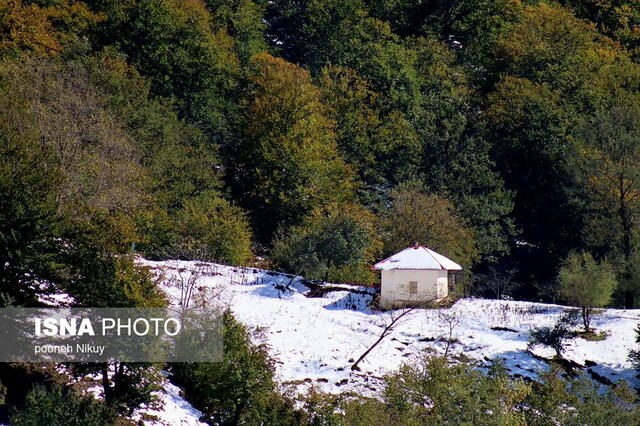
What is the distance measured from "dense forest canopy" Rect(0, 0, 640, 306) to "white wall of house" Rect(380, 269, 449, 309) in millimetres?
3272

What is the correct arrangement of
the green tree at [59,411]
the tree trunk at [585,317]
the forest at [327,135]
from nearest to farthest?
the green tree at [59,411] → the tree trunk at [585,317] → the forest at [327,135]

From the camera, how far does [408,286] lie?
45156 mm

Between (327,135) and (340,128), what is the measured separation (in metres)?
3.58

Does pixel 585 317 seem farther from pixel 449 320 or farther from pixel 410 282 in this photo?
pixel 410 282

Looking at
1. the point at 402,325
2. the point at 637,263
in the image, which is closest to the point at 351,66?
the point at 637,263

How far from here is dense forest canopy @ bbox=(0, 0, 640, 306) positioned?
5084 cm

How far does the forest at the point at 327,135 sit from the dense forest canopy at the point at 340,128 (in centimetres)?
15

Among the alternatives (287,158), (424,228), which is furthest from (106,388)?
(287,158)

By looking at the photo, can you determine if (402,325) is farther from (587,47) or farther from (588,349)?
(587,47)

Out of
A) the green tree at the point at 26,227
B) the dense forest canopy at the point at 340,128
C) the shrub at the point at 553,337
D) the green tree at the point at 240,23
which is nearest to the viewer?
the green tree at the point at 26,227

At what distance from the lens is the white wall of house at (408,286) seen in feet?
148

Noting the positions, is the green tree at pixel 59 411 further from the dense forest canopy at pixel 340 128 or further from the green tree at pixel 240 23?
the green tree at pixel 240 23

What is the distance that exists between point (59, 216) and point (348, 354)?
11159 mm

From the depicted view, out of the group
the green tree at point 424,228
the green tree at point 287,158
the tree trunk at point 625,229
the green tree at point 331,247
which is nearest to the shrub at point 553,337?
the green tree at point 331,247
